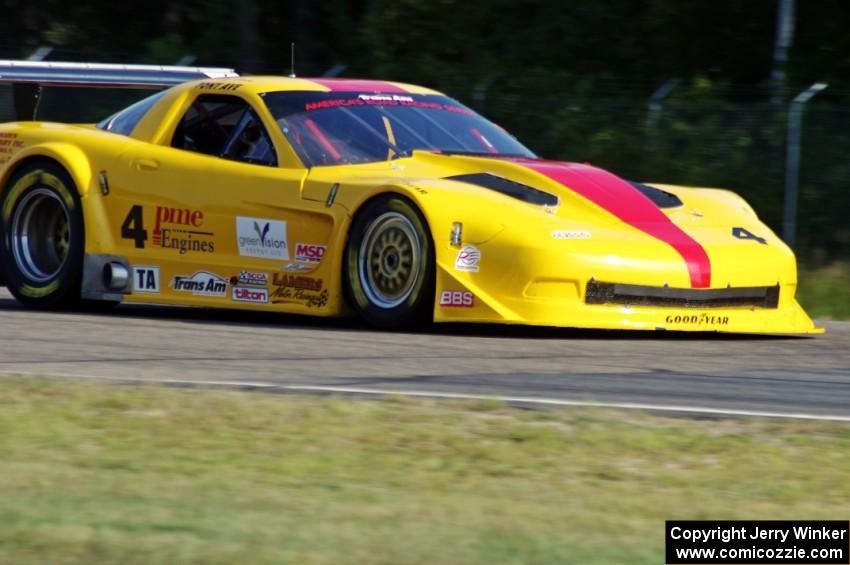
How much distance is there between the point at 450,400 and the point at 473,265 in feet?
6.82

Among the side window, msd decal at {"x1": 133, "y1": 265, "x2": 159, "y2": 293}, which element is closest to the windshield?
the side window

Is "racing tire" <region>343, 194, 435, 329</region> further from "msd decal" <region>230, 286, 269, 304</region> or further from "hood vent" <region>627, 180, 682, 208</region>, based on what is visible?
"hood vent" <region>627, 180, 682, 208</region>

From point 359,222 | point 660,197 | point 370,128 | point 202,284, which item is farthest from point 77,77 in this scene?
point 660,197

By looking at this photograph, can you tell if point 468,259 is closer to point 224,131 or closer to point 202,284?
point 202,284

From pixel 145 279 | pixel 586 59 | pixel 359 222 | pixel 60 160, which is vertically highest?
pixel 586 59

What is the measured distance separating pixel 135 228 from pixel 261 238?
976mm

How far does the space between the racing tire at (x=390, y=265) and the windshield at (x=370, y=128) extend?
685mm

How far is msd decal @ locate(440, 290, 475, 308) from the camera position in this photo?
7.56 meters

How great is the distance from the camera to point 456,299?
299 inches

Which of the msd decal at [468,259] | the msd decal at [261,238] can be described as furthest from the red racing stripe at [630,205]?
the msd decal at [261,238]

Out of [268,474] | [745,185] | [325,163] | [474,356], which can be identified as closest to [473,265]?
[474,356]

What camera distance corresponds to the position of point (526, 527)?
3.79 m

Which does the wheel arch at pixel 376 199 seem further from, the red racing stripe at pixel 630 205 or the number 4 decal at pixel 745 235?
the number 4 decal at pixel 745 235

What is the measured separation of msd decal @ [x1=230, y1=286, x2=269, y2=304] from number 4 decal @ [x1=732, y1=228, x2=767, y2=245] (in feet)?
8.23
